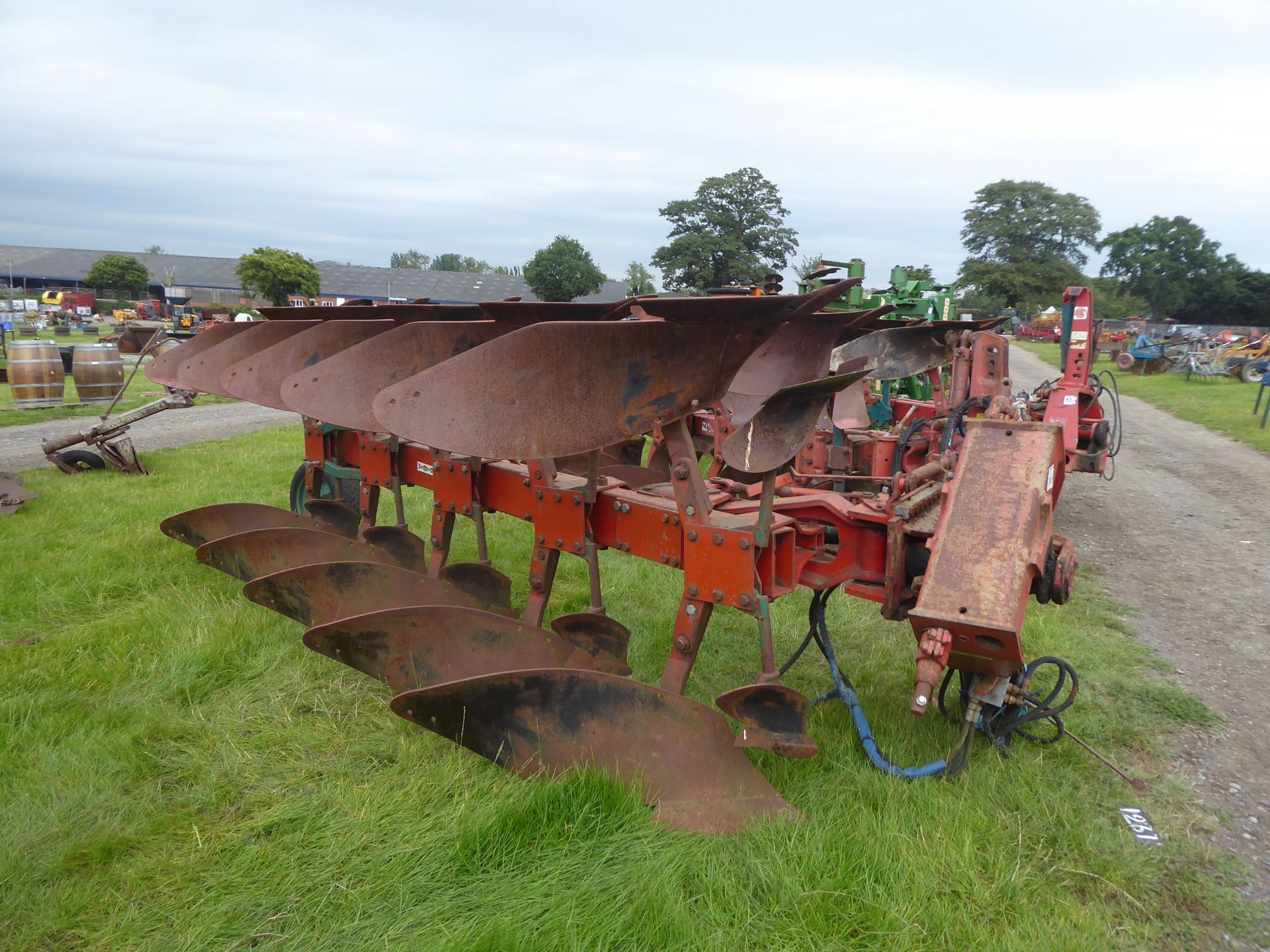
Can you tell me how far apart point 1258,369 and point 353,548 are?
75.7 ft

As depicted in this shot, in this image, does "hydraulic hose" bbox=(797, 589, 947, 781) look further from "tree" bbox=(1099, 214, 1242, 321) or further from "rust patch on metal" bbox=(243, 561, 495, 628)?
"tree" bbox=(1099, 214, 1242, 321)

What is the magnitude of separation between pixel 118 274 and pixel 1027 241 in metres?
65.2

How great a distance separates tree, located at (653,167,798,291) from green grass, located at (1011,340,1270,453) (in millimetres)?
11539

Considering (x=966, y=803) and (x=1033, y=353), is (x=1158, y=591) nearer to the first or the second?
(x=966, y=803)

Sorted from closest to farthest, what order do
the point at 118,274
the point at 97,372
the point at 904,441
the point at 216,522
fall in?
the point at 216,522 < the point at 904,441 < the point at 97,372 < the point at 118,274

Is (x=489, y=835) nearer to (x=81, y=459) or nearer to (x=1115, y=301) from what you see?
(x=81, y=459)

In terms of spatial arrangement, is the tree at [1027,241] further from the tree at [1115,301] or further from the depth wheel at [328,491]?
the depth wheel at [328,491]

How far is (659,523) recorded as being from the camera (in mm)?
2699

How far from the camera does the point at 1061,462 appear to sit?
302 cm

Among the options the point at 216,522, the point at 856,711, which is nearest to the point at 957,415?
the point at 856,711

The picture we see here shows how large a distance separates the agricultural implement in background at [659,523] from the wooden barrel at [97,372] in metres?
11.0

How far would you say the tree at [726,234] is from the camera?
3097cm

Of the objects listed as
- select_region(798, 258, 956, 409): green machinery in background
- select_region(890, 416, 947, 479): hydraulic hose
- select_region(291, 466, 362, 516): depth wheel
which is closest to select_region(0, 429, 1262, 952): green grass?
select_region(291, 466, 362, 516): depth wheel

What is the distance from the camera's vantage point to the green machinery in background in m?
7.46
